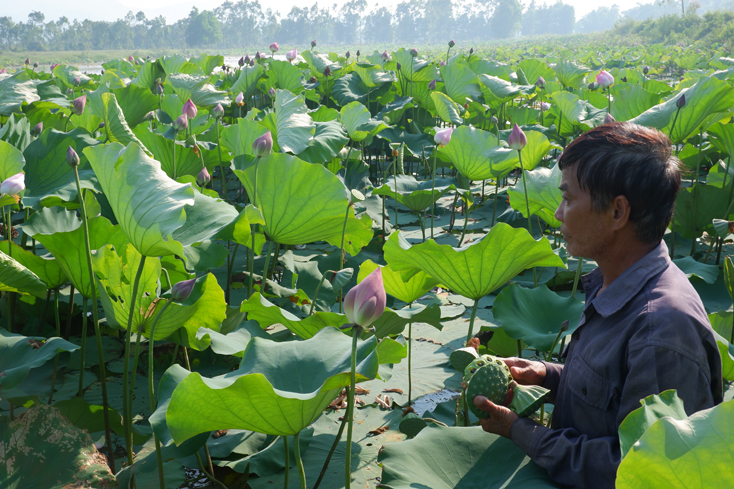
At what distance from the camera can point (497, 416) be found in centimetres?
133

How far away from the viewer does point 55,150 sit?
2.41 metres

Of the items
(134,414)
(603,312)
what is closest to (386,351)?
(603,312)

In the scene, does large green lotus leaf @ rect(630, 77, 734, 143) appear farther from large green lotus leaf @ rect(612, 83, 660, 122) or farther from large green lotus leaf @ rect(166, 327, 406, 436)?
large green lotus leaf @ rect(166, 327, 406, 436)

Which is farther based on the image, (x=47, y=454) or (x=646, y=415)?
(x=47, y=454)

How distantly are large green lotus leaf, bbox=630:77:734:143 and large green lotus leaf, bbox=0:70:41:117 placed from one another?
11.2 feet

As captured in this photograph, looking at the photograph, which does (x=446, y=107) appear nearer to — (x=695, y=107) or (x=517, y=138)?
(x=695, y=107)

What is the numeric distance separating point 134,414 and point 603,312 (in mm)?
1587

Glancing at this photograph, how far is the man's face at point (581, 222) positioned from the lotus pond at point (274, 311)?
10.1 inches

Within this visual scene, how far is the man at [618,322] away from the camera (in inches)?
41.6

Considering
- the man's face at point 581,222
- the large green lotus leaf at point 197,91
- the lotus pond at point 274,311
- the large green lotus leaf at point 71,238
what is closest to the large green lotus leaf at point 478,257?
the lotus pond at point 274,311

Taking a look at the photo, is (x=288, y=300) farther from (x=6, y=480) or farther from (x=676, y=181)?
(x=676, y=181)

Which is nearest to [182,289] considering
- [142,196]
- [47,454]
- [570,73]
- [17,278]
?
[142,196]

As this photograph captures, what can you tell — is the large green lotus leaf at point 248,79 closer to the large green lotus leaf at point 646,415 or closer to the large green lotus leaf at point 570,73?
the large green lotus leaf at point 570,73

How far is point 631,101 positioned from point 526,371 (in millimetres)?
2759
